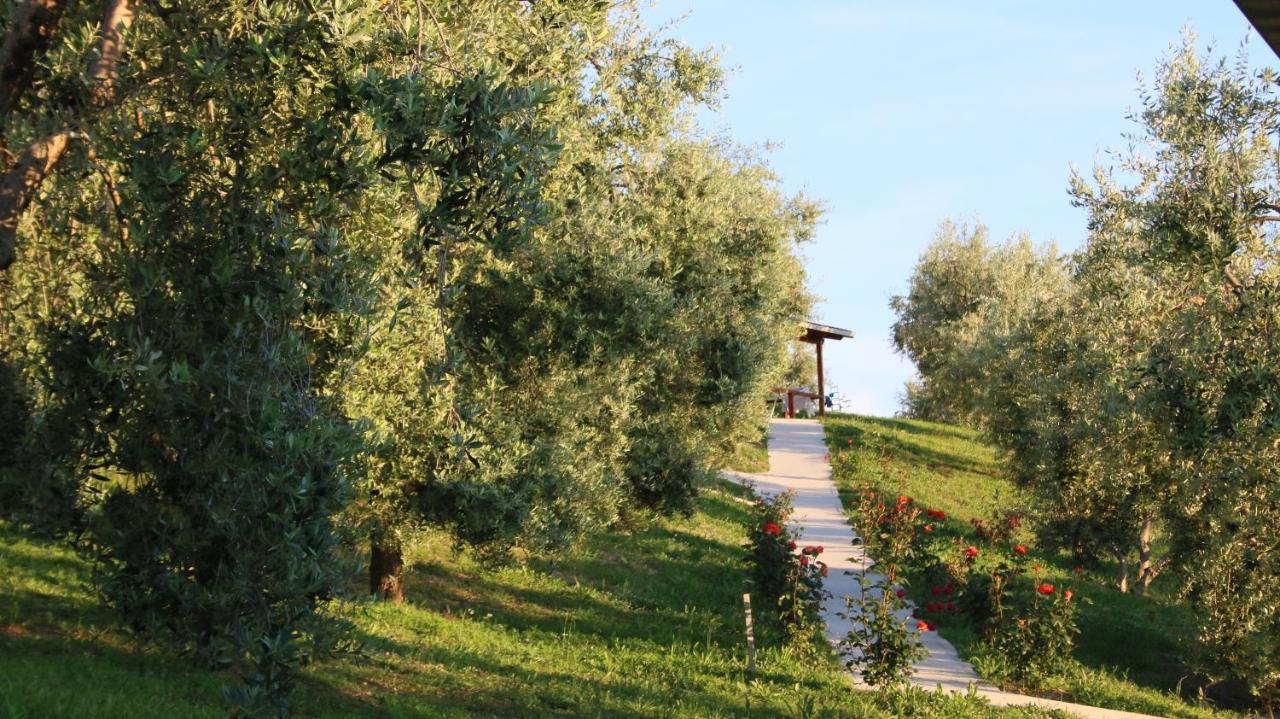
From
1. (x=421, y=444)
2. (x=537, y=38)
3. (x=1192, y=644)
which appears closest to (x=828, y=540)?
(x=1192, y=644)

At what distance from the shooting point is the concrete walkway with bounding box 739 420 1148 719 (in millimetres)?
16859

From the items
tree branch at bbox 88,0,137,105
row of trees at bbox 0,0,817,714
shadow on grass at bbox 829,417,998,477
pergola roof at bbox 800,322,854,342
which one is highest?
pergola roof at bbox 800,322,854,342

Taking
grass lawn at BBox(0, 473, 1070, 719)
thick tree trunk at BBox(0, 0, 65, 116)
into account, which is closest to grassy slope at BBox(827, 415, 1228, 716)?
grass lawn at BBox(0, 473, 1070, 719)

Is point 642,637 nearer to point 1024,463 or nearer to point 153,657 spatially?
point 153,657

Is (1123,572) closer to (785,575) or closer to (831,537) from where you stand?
(831,537)

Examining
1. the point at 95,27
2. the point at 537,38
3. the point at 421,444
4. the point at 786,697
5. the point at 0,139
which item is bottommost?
the point at 786,697

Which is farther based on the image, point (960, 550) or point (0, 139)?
point (960, 550)

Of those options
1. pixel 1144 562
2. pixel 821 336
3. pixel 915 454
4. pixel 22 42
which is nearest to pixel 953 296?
pixel 821 336

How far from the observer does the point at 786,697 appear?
15.0 meters

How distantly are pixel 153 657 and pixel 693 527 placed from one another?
18069 mm

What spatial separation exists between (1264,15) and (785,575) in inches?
641

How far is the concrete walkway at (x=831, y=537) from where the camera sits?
16.9 meters

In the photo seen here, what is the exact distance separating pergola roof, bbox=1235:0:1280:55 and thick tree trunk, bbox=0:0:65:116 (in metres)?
9.28

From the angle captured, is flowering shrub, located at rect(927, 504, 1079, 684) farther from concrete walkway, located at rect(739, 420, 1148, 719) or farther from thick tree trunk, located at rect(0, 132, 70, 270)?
thick tree trunk, located at rect(0, 132, 70, 270)
